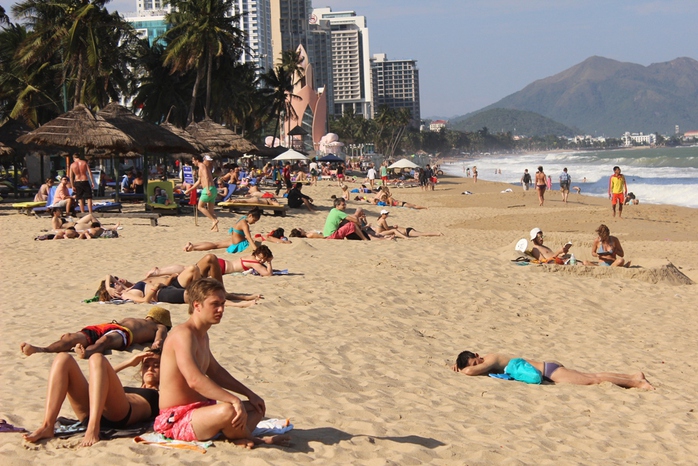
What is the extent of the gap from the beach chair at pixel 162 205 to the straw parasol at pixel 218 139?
762cm

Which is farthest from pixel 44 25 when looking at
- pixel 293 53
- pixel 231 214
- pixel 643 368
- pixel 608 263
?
pixel 293 53

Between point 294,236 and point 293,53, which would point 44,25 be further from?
point 293,53

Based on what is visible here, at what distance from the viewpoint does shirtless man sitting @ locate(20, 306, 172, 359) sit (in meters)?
5.79

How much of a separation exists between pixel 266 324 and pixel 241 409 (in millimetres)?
3435

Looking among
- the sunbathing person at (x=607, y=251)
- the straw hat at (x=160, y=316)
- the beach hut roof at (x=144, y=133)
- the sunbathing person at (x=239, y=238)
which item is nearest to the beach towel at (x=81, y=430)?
the straw hat at (x=160, y=316)

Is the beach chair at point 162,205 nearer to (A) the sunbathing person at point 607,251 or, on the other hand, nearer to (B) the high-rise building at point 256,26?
(A) the sunbathing person at point 607,251

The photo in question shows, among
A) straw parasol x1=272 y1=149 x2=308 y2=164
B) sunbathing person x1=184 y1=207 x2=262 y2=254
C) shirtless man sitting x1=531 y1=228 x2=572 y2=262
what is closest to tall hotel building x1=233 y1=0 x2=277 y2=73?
straw parasol x1=272 y1=149 x2=308 y2=164

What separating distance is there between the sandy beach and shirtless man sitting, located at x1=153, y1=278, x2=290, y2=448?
13 centimetres

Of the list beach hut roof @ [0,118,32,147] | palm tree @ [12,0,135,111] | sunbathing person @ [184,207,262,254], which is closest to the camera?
sunbathing person @ [184,207,262,254]

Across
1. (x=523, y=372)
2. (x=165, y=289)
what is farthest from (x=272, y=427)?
(x=165, y=289)

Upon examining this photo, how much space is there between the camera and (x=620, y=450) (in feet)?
16.5

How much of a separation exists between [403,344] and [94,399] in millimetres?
3765

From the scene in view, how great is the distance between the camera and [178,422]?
4.09m

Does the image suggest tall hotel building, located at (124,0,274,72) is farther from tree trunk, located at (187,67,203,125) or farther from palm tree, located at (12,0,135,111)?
palm tree, located at (12,0,135,111)
